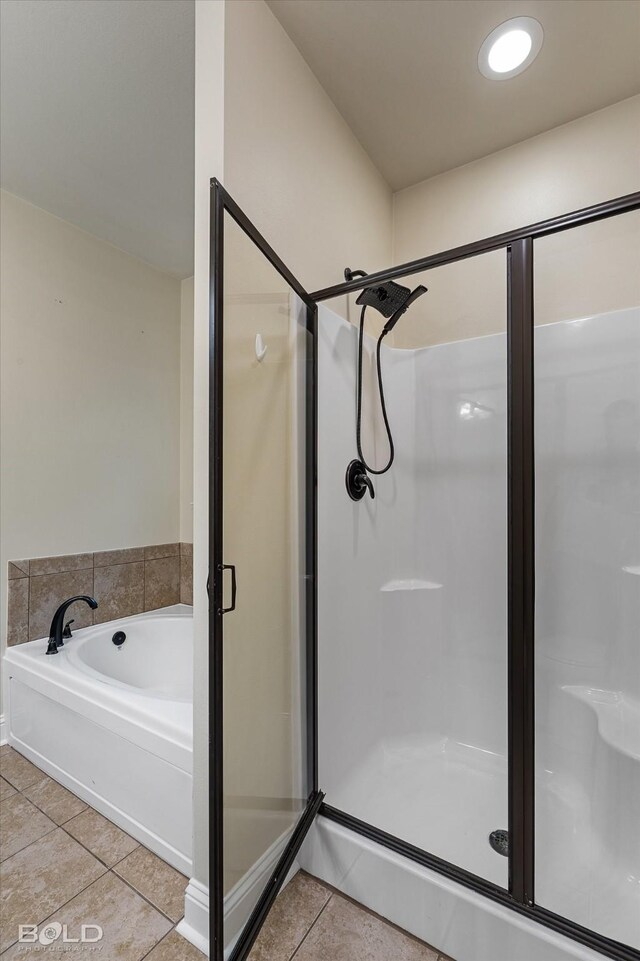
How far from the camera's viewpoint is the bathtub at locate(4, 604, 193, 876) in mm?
1479

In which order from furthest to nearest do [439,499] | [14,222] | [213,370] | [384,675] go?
1. [14,222]
2. [439,499]
3. [384,675]
4. [213,370]

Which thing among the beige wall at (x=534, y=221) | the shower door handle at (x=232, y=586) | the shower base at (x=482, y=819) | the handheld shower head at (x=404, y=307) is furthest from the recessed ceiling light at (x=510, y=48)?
the shower base at (x=482, y=819)

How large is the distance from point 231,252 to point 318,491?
781 mm

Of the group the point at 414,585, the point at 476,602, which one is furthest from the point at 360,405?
the point at 476,602

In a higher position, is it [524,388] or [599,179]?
[599,179]

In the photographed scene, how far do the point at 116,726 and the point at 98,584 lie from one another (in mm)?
1137

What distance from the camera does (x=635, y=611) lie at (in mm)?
1656

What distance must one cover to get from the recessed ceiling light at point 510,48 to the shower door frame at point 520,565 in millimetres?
775

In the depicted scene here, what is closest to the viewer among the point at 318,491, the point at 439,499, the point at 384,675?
the point at 318,491

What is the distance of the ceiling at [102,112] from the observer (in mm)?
1446

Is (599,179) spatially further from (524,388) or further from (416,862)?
(416,862)

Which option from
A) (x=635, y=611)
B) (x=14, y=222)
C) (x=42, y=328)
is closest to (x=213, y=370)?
(x=635, y=611)

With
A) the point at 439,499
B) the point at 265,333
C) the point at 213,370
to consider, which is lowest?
the point at 439,499

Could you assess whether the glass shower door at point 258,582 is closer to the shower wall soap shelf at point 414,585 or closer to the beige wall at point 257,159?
the beige wall at point 257,159
